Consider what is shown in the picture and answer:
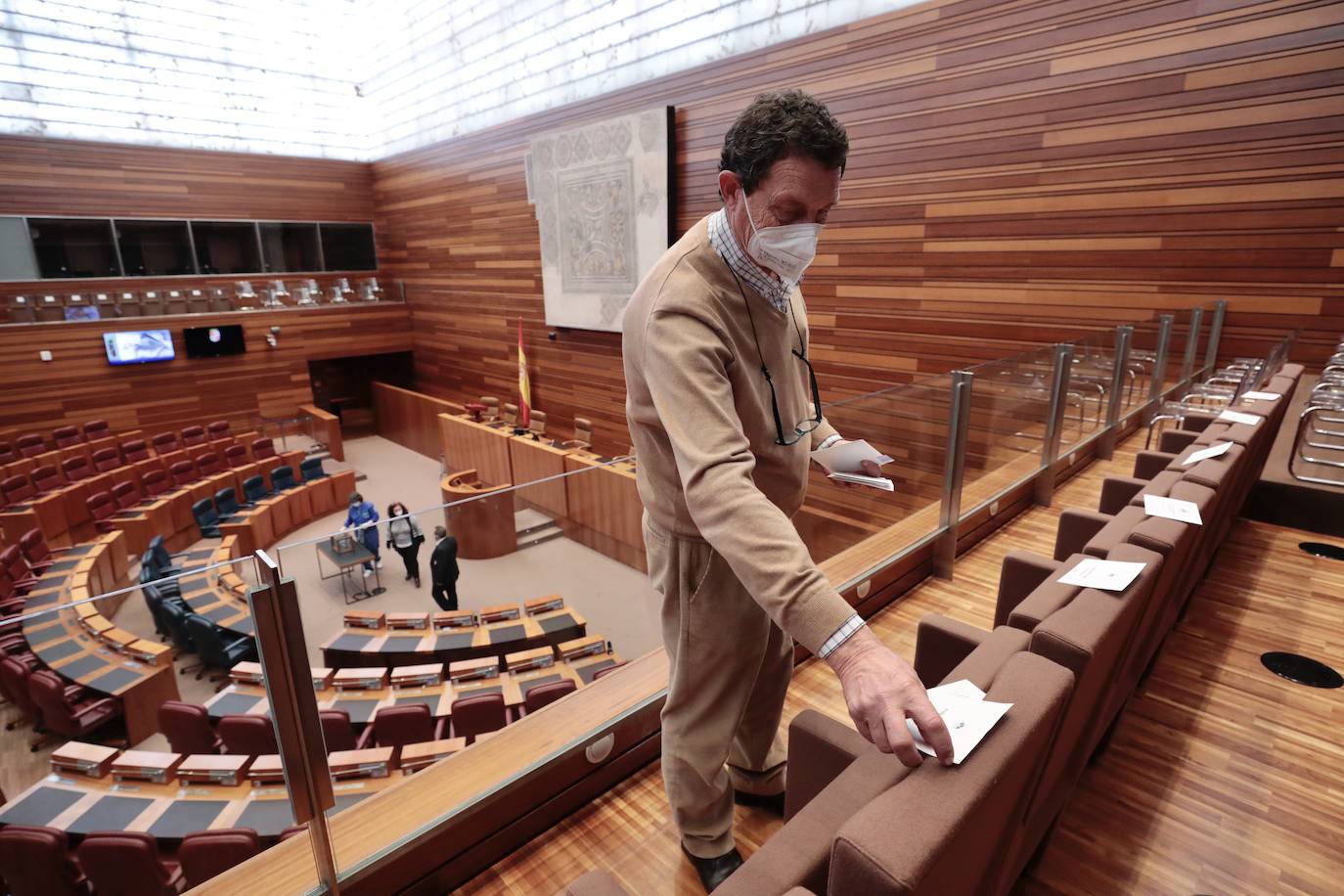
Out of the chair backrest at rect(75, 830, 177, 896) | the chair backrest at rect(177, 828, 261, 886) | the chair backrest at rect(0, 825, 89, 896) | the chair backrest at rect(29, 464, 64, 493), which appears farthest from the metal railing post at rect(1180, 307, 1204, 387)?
the chair backrest at rect(29, 464, 64, 493)

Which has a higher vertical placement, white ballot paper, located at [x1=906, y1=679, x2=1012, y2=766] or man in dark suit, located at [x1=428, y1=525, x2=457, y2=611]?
white ballot paper, located at [x1=906, y1=679, x2=1012, y2=766]

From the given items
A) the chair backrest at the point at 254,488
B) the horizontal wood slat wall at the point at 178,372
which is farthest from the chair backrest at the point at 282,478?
the horizontal wood slat wall at the point at 178,372

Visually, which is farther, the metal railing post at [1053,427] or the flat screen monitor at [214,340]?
the flat screen monitor at [214,340]

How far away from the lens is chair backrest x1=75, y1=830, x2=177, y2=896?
5.60ft

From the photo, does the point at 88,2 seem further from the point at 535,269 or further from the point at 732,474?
the point at 732,474

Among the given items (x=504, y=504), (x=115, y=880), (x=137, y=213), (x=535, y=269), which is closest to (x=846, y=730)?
(x=504, y=504)

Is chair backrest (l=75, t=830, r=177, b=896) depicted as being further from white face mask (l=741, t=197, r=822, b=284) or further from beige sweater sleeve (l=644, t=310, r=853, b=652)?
white face mask (l=741, t=197, r=822, b=284)

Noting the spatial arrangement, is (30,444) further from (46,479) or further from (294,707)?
(294,707)

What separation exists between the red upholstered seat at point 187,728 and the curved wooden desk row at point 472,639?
509mm

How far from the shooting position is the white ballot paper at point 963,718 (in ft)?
2.30

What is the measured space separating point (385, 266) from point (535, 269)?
4116mm

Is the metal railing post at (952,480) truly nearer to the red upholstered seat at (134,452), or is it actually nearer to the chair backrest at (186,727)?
the chair backrest at (186,727)

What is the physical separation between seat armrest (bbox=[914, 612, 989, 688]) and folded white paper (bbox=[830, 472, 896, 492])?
0.36m

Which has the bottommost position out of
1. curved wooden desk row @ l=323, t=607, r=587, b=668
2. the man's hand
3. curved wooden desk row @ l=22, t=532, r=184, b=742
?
curved wooden desk row @ l=323, t=607, r=587, b=668
